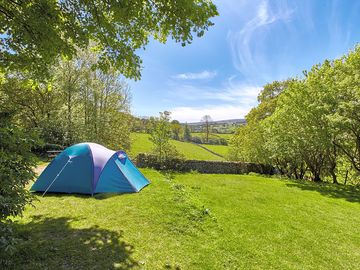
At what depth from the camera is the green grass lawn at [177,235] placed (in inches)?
177

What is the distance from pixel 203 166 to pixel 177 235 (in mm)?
14971

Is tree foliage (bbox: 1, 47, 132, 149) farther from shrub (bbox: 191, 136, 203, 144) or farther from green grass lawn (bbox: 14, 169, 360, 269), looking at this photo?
shrub (bbox: 191, 136, 203, 144)

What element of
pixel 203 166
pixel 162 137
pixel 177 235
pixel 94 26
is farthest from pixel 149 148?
pixel 177 235

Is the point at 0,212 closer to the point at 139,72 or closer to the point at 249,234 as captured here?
the point at 139,72

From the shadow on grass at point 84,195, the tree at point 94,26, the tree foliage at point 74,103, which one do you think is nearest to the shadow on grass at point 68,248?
the shadow on grass at point 84,195

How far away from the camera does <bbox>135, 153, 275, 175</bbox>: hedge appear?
1820 centimetres

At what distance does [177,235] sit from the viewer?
18.7 feet

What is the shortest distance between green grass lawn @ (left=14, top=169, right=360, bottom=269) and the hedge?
927cm

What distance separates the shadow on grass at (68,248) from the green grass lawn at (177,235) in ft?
0.05

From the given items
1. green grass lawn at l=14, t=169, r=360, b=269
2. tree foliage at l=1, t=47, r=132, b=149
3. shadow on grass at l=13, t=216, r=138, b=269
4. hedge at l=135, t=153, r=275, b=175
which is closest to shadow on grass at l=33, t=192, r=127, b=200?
green grass lawn at l=14, t=169, r=360, b=269

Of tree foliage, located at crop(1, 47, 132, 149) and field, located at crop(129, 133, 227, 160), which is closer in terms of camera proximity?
tree foliage, located at crop(1, 47, 132, 149)

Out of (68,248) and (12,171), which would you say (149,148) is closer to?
(68,248)

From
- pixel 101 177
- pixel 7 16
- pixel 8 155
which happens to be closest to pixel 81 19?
pixel 7 16

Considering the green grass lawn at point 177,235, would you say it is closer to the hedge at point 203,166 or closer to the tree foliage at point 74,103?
the hedge at point 203,166
